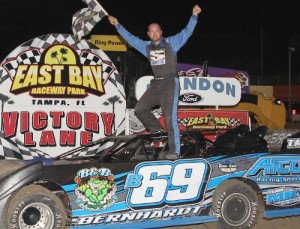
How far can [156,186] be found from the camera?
5266 millimetres

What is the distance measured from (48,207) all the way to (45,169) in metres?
0.37

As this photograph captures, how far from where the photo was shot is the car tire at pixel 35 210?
469cm

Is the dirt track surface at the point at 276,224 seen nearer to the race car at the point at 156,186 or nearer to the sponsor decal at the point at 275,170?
the race car at the point at 156,186

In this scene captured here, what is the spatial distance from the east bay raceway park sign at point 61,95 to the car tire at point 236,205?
3467 mm

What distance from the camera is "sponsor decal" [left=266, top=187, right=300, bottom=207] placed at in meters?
5.79

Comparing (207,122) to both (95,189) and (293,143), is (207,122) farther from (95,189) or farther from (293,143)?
(95,189)

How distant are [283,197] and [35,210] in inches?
113

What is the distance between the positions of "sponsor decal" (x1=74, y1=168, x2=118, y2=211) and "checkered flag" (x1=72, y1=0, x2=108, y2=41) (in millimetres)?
2748

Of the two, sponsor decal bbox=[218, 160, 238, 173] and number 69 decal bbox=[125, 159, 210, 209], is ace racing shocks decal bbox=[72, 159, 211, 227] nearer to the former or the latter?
number 69 decal bbox=[125, 159, 210, 209]

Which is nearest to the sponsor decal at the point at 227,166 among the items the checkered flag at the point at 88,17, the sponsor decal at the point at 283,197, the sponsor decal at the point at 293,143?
the sponsor decal at the point at 283,197

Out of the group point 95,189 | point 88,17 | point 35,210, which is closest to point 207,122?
point 88,17

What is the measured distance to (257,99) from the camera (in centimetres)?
1171

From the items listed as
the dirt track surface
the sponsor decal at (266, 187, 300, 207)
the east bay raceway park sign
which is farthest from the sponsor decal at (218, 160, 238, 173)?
the east bay raceway park sign

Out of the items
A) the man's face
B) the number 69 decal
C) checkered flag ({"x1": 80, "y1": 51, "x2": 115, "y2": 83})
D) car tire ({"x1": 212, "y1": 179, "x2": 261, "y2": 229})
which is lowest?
car tire ({"x1": 212, "y1": 179, "x2": 261, "y2": 229})
